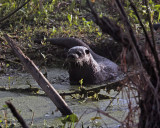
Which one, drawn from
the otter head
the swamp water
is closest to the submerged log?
the swamp water

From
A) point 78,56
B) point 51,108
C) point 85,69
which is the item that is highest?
point 78,56

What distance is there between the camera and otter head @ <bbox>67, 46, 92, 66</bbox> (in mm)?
4137

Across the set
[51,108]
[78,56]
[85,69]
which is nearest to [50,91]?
[51,108]

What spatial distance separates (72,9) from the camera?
671 cm

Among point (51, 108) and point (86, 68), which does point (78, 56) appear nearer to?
point (86, 68)

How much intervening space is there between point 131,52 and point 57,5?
5.61m

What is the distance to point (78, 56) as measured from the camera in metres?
4.23

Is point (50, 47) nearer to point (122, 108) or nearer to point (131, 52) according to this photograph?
point (122, 108)

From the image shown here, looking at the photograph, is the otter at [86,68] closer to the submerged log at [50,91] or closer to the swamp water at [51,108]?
the swamp water at [51,108]

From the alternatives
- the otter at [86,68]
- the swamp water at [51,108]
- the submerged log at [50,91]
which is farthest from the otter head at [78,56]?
the submerged log at [50,91]

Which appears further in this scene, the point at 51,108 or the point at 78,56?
the point at 78,56

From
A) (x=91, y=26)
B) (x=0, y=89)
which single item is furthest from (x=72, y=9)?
(x=0, y=89)

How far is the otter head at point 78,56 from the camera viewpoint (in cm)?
414

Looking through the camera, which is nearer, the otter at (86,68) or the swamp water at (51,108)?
the swamp water at (51,108)
